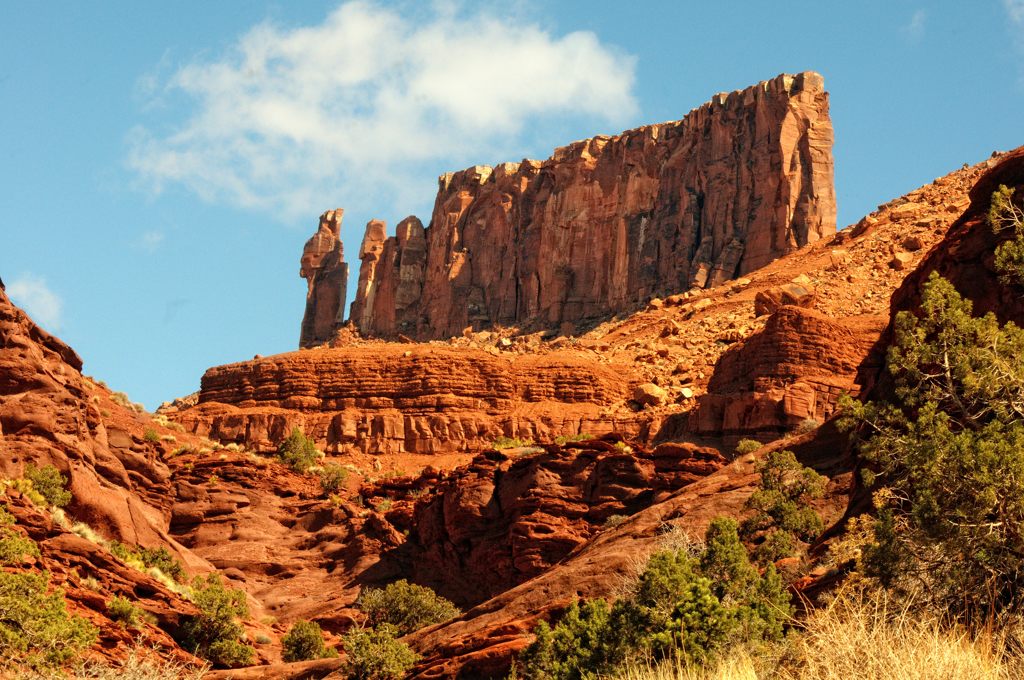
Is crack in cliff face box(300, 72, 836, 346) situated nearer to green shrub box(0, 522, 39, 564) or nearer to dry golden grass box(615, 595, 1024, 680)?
green shrub box(0, 522, 39, 564)

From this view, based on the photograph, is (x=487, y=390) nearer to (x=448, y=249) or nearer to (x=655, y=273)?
(x=655, y=273)

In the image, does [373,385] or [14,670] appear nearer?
[14,670]

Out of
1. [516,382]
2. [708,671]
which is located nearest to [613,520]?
[708,671]

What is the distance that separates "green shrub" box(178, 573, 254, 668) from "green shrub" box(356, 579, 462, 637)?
612 cm

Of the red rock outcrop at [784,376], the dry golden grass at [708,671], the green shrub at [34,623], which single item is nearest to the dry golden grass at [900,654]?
the dry golden grass at [708,671]

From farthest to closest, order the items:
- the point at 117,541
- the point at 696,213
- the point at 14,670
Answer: the point at 696,213 < the point at 117,541 < the point at 14,670

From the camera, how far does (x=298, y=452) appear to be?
62.6 meters

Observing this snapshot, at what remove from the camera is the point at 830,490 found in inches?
1265

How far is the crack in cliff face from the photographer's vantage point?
101250 millimetres

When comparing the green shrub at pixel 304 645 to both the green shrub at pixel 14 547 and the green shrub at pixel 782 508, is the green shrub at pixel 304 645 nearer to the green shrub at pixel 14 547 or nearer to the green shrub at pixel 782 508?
the green shrub at pixel 14 547

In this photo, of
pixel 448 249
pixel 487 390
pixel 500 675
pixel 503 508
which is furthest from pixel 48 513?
pixel 448 249

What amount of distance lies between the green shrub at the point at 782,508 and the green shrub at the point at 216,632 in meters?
12.1

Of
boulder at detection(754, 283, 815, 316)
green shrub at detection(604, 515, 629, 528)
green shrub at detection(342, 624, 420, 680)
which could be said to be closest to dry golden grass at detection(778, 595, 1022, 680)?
green shrub at detection(342, 624, 420, 680)

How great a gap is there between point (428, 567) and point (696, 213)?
6550 cm
